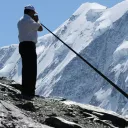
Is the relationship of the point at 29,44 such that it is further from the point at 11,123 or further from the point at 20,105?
the point at 11,123

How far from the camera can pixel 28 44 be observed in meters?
13.2

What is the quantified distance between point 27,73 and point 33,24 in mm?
1340

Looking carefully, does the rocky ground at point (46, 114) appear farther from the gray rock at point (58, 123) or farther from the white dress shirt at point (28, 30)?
the white dress shirt at point (28, 30)

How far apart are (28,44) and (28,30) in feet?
1.23

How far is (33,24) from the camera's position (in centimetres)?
1320

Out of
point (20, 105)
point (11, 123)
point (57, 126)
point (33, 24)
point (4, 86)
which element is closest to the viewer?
point (11, 123)

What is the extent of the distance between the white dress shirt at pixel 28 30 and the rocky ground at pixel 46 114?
1548 mm

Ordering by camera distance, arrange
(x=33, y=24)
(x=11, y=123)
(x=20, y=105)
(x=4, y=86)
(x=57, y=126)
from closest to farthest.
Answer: (x=11, y=123)
(x=57, y=126)
(x=20, y=105)
(x=33, y=24)
(x=4, y=86)

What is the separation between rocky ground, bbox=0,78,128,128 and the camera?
10053 mm

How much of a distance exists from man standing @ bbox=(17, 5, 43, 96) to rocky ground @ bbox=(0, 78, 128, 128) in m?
0.47

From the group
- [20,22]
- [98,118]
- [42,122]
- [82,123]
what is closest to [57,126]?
[42,122]

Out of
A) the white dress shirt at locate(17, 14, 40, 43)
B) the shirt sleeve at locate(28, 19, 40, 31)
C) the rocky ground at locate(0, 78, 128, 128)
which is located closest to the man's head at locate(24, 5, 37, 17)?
the white dress shirt at locate(17, 14, 40, 43)

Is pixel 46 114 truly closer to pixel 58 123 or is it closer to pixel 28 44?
pixel 58 123

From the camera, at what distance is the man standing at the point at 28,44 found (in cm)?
1323
